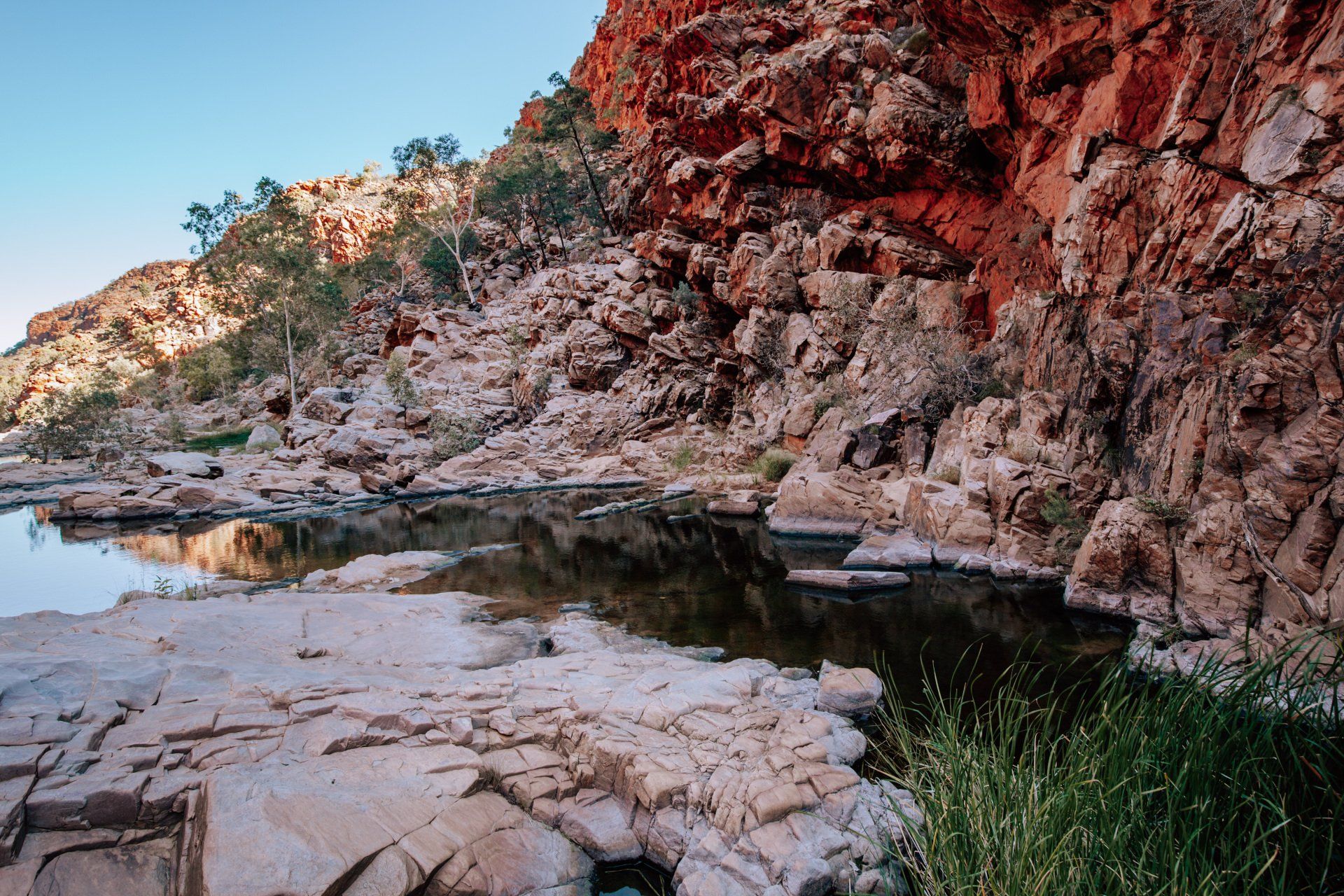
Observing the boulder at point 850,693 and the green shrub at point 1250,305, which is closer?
the boulder at point 850,693

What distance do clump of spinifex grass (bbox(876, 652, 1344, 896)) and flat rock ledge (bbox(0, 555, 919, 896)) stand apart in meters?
0.52

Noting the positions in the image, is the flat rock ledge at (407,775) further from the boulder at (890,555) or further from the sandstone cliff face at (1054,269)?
the boulder at (890,555)

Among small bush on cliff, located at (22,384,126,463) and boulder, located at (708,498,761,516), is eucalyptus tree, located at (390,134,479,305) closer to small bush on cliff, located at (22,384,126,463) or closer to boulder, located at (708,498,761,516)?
small bush on cliff, located at (22,384,126,463)

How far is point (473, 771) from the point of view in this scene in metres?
4.61

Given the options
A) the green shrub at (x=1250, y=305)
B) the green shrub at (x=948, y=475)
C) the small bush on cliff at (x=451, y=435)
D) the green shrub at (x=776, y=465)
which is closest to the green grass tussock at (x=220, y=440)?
the small bush on cliff at (x=451, y=435)

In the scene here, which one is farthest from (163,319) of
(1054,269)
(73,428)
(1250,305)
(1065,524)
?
(1250,305)

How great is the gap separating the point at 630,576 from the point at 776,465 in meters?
10.9

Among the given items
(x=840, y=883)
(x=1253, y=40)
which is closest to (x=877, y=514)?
(x=1253, y=40)

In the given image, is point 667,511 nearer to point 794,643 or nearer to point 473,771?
point 794,643

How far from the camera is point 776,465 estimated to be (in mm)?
22531

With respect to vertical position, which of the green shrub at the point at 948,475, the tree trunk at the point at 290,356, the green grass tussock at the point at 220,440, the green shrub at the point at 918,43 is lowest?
the green shrub at the point at 948,475

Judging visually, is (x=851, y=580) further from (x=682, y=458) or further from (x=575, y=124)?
(x=575, y=124)

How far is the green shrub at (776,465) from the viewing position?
2242 centimetres

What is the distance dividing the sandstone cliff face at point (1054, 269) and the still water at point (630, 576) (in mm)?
1691
